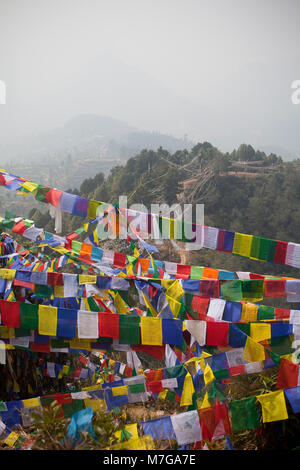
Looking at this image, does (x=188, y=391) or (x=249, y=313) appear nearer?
(x=188, y=391)

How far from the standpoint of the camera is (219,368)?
390 centimetres

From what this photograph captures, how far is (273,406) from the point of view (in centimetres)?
331

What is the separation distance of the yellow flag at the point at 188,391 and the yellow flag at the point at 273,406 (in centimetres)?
82

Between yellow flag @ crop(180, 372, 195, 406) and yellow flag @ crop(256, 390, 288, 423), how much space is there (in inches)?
32.2

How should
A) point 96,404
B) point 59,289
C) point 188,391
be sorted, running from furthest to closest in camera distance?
point 59,289, point 96,404, point 188,391

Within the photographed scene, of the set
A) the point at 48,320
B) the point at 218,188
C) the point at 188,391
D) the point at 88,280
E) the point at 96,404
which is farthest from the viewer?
the point at 218,188

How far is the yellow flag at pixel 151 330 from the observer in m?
3.98

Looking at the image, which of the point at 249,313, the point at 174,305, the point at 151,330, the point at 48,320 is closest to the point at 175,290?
the point at 174,305

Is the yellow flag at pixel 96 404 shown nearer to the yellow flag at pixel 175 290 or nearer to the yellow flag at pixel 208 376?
the yellow flag at pixel 208 376

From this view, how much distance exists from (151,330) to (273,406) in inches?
52.5

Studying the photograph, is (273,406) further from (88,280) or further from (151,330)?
(88,280)

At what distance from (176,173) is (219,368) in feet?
126
